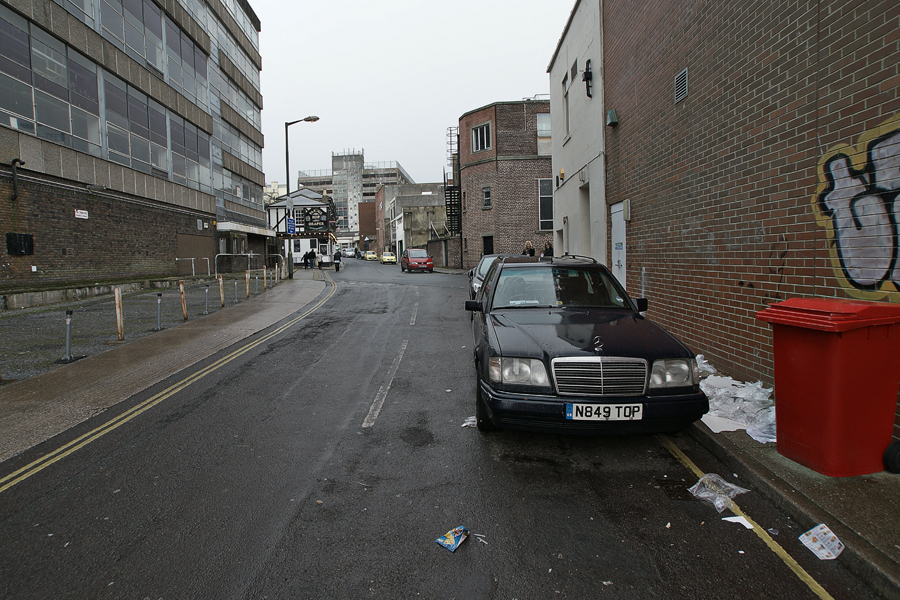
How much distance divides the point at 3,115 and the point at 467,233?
26.3 meters

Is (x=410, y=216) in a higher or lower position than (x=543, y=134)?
lower

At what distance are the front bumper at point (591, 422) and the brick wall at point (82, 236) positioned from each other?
1593 centimetres

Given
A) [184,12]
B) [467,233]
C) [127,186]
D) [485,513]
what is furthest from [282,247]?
[485,513]

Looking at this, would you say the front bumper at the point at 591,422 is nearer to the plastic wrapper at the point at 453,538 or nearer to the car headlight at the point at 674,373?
the car headlight at the point at 674,373

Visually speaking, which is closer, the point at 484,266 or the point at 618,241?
the point at 618,241

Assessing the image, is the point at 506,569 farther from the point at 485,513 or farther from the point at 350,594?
the point at 350,594

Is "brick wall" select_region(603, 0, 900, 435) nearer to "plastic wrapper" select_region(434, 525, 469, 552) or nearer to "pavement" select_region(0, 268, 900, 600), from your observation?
"pavement" select_region(0, 268, 900, 600)

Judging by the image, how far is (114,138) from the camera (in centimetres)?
1980

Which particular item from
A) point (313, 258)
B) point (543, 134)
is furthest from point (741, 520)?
point (313, 258)

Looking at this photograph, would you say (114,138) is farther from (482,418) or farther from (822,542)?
(822,542)

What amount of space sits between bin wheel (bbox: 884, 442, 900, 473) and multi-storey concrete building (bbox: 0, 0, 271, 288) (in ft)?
63.1

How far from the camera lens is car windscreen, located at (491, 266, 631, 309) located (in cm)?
541

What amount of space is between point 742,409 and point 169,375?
7178 millimetres

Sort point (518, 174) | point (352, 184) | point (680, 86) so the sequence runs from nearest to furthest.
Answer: point (680, 86)
point (518, 174)
point (352, 184)
